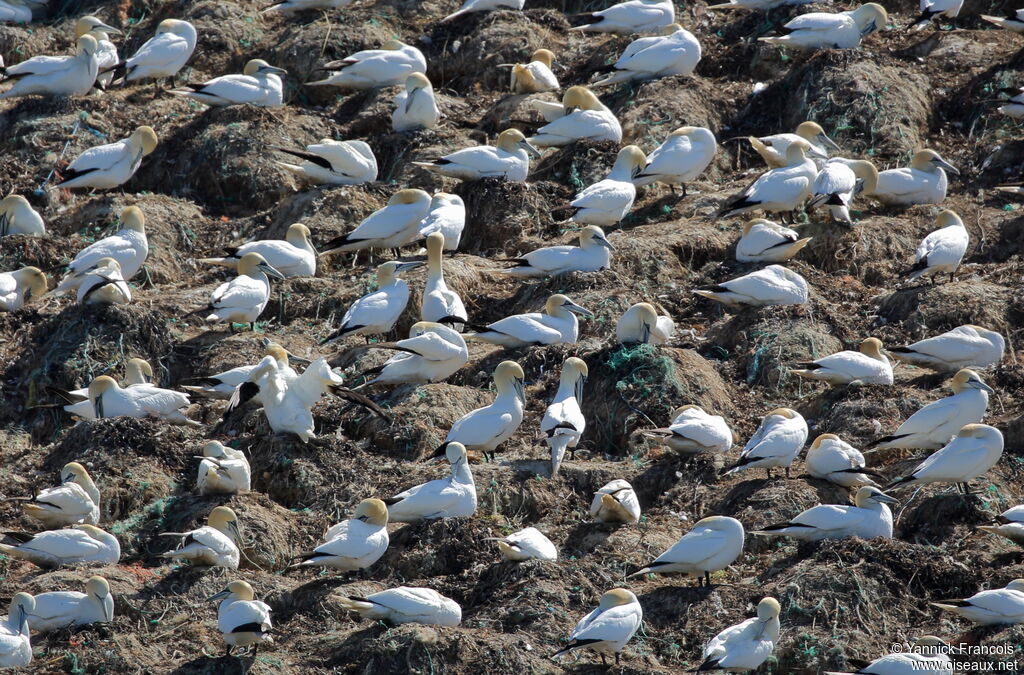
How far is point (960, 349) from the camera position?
12.8 m

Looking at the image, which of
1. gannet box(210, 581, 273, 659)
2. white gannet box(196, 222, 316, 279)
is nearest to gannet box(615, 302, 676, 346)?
white gannet box(196, 222, 316, 279)

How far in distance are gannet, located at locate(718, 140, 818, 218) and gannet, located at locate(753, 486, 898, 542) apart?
455 centimetres

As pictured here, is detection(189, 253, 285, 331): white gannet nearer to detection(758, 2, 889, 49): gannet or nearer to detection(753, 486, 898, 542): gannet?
detection(753, 486, 898, 542): gannet

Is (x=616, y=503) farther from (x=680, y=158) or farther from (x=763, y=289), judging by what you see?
Result: (x=680, y=158)

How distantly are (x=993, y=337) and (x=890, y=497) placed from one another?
8.29ft

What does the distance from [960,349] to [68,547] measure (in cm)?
702

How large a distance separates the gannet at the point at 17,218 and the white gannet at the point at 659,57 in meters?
6.38

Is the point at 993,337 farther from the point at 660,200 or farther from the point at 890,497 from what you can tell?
the point at 660,200

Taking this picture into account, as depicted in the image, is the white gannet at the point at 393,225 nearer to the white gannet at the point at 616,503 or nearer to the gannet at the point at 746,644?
the white gannet at the point at 616,503

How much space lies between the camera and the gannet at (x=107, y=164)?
15.8m

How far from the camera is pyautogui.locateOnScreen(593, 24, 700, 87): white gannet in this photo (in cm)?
1742

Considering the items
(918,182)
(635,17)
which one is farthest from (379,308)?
(635,17)

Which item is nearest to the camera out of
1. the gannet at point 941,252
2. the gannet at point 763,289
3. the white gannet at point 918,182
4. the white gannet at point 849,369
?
the white gannet at point 849,369

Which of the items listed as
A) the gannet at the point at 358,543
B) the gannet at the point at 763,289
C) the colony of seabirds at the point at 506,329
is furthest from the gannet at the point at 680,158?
the gannet at the point at 358,543
